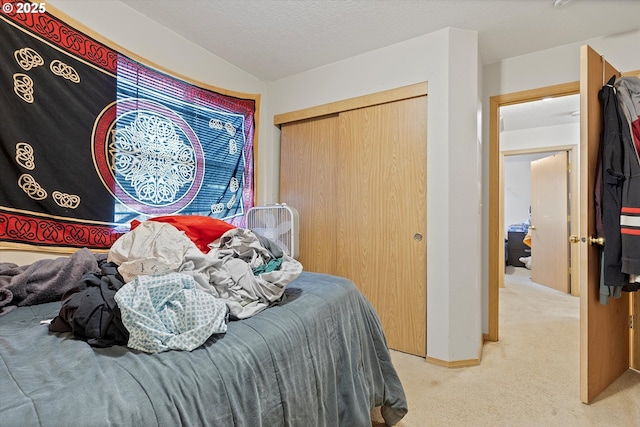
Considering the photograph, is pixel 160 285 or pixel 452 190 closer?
pixel 160 285

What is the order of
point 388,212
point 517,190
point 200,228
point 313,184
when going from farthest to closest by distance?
point 517,190
point 313,184
point 388,212
point 200,228

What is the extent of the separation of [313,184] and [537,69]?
84.4 inches

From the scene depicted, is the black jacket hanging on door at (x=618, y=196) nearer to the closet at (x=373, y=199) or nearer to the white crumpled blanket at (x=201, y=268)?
the closet at (x=373, y=199)

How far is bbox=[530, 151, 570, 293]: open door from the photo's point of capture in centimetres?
405

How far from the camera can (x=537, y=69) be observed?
2408mm

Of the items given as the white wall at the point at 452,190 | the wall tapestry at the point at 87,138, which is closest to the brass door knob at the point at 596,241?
the white wall at the point at 452,190

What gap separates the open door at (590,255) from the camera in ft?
5.23

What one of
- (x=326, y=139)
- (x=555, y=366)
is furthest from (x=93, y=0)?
(x=555, y=366)

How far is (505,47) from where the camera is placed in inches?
92.8

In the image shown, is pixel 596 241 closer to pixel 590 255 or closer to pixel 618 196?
pixel 590 255

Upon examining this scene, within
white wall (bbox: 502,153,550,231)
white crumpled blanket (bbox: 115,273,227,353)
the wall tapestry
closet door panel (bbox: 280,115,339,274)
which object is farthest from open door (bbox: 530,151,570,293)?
white crumpled blanket (bbox: 115,273,227,353)

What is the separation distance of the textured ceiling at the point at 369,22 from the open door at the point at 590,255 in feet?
1.81

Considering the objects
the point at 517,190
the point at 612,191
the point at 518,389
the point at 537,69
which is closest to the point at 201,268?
the point at 518,389

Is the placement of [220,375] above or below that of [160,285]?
below
